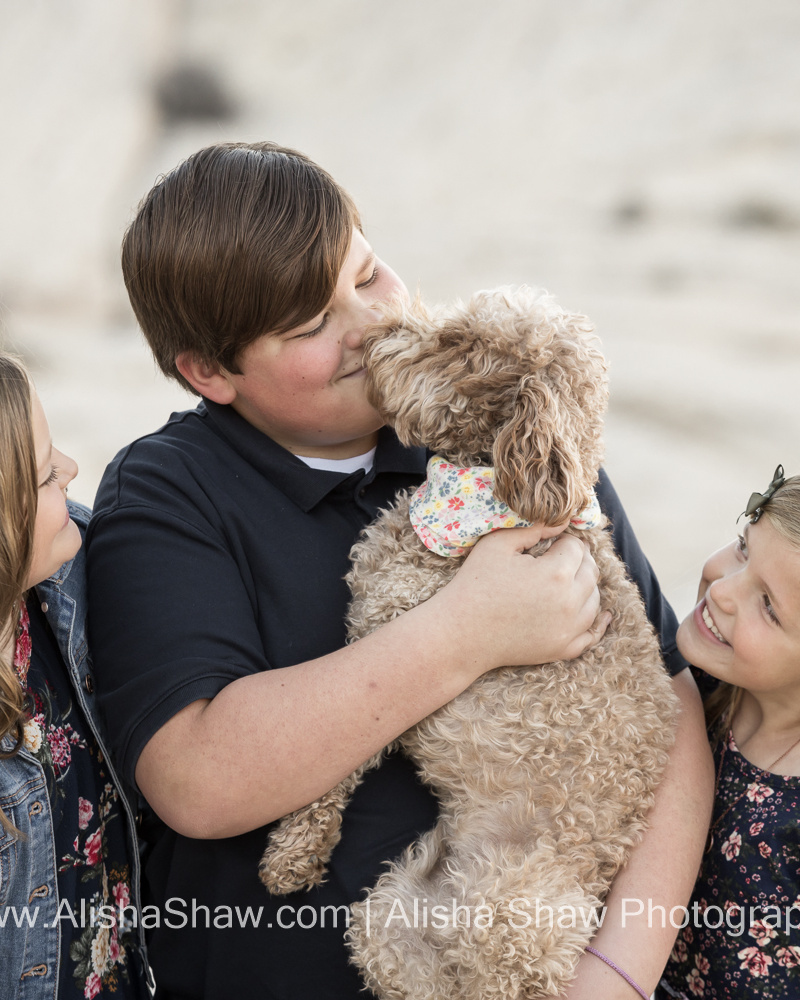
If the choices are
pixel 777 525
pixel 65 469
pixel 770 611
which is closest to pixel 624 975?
pixel 770 611

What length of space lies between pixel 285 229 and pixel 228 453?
50cm

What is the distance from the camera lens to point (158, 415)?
268 inches

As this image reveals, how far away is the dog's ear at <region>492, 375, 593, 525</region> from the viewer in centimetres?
167

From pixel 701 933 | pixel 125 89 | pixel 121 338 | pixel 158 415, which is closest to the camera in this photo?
pixel 701 933

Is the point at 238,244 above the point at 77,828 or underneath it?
above

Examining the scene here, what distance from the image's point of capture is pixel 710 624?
190 centimetres

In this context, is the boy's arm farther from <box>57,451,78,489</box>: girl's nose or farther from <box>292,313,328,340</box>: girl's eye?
<box>57,451,78,489</box>: girl's nose

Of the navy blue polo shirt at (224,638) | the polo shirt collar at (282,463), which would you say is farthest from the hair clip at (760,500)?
the navy blue polo shirt at (224,638)

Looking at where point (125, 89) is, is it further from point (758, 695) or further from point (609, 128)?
point (758, 695)

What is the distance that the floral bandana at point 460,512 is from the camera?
1.84m

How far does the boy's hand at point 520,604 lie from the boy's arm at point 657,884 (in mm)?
351

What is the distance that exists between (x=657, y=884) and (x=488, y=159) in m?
10.6

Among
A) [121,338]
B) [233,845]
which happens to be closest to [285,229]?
[233,845]

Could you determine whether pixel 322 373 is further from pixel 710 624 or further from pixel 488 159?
pixel 488 159
